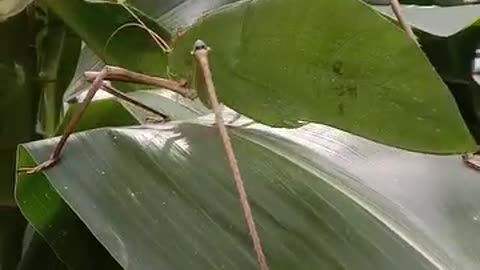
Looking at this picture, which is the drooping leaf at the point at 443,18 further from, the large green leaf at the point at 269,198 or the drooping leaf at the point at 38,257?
the drooping leaf at the point at 38,257

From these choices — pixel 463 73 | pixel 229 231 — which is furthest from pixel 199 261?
pixel 463 73

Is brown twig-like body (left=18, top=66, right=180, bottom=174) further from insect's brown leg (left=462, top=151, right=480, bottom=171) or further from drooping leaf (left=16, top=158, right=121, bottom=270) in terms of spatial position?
insect's brown leg (left=462, top=151, right=480, bottom=171)

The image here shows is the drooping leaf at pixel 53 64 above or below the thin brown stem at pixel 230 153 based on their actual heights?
below

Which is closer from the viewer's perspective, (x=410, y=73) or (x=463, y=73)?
(x=410, y=73)

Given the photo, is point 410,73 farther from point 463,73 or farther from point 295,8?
point 463,73

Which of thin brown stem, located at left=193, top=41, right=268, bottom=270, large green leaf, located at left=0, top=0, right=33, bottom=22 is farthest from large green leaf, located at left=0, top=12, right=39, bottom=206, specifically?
thin brown stem, located at left=193, top=41, right=268, bottom=270

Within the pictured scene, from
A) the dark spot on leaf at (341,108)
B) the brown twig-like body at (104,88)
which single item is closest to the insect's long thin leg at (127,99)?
the brown twig-like body at (104,88)
